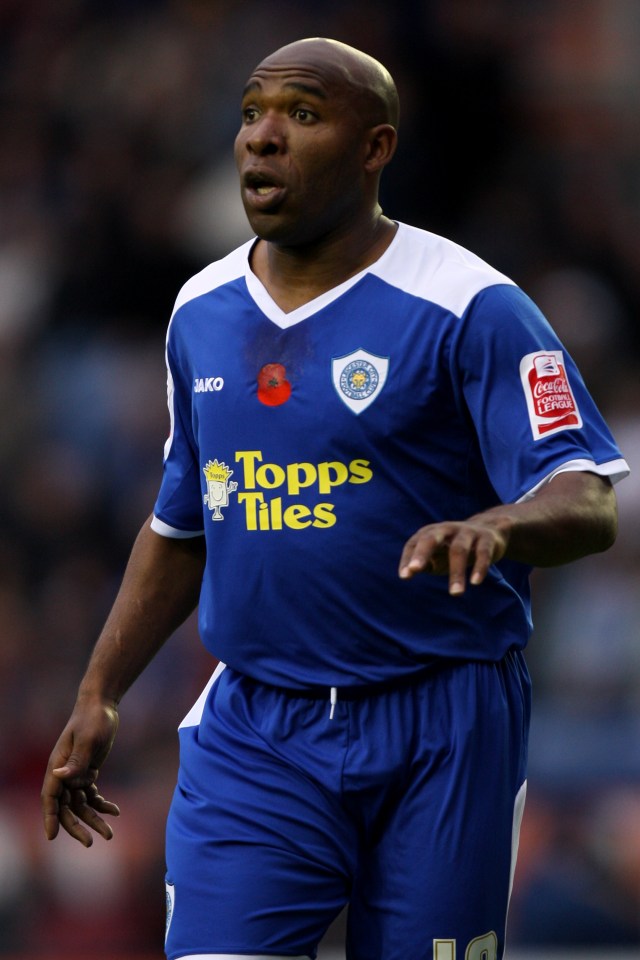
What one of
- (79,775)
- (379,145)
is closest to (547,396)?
(379,145)

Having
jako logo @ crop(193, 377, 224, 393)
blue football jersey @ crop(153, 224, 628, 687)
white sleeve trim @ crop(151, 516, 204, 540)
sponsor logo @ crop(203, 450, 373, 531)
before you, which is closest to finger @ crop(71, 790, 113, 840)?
blue football jersey @ crop(153, 224, 628, 687)

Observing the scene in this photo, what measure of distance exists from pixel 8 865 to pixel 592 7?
5849mm

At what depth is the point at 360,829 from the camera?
11.9 ft

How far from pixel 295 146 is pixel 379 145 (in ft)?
0.76

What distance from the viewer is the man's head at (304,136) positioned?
143 inches

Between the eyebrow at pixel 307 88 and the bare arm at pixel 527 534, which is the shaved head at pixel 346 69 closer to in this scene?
the eyebrow at pixel 307 88

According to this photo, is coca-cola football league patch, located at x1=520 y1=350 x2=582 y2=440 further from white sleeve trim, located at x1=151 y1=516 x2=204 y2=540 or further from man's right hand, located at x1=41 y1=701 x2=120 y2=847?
man's right hand, located at x1=41 y1=701 x2=120 y2=847

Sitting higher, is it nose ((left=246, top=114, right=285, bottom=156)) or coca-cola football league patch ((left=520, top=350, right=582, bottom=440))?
nose ((left=246, top=114, right=285, bottom=156))

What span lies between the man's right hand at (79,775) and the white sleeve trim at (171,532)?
1.36 ft

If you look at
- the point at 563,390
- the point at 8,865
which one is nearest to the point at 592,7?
the point at 8,865

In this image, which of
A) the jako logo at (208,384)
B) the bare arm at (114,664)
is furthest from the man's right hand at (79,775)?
the jako logo at (208,384)

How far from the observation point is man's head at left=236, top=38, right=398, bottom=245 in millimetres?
3639

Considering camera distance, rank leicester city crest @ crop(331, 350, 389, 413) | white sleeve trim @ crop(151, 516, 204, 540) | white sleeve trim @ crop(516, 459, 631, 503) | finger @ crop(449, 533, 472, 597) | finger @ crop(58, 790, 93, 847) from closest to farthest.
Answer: finger @ crop(449, 533, 472, 597) → white sleeve trim @ crop(516, 459, 631, 503) → leicester city crest @ crop(331, 350, 389, 413) → finger @ crop(58, 790, 93, 847) → white sleeve trim @ crop(151, 516, 204, 540)

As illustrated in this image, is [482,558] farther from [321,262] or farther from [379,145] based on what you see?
[379,145]
